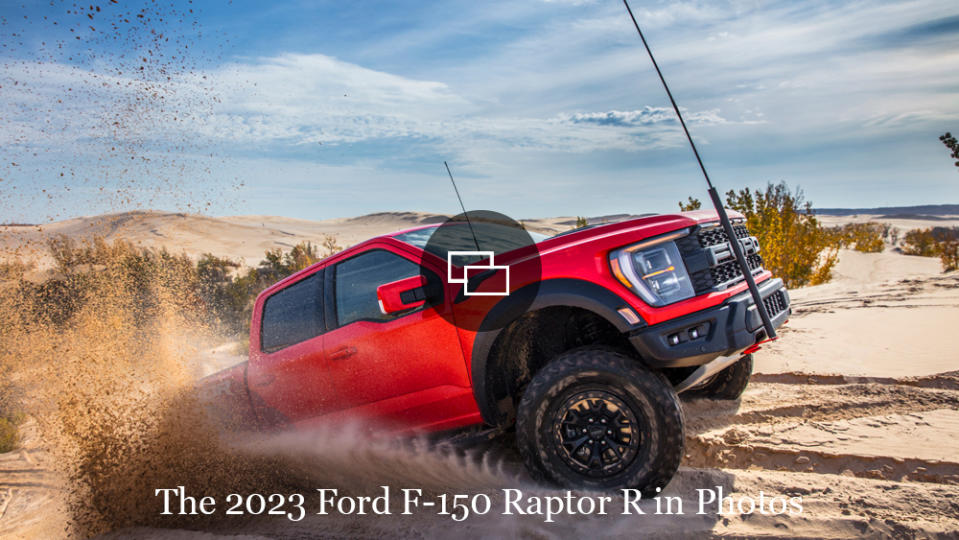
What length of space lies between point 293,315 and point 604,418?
97.9 inches

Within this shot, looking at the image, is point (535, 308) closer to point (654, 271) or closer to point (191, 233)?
point (654, 271)

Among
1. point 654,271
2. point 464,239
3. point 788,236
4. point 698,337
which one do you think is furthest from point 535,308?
point 788,236

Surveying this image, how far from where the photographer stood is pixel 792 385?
496 centimetres

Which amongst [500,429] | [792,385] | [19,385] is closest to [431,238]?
[500,429]

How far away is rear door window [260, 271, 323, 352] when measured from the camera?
4.19m

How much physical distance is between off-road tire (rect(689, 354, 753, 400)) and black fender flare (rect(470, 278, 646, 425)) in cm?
189

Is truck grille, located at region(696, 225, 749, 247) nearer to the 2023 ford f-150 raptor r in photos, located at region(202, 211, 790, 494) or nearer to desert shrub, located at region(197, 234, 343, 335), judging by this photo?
the 2023 ford f-150 raptor r in photos, located at region(202, 211, 790, 494)

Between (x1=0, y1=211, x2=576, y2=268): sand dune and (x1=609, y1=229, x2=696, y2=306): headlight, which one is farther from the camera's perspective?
(x1=0, y1=211, x2=576, y2=268): sand dune

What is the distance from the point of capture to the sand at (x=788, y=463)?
2859 mm

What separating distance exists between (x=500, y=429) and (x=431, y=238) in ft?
4.39

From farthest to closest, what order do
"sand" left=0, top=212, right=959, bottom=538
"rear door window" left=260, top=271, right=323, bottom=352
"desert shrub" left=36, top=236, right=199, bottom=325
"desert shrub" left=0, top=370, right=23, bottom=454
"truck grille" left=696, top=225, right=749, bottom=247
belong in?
"desert shrub" left=36, top=236, right=199, bottom=325, "desert shrub" left=0, top=370, right=23, bottom=454, "rear door window" left=260, top=271, right=323, bottom=352, "truck grille" left=696, top=225, right=749, bottom=247, "sand" left=0, top=212, right=959, bottom=538

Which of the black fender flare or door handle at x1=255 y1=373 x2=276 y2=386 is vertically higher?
the black fender flare

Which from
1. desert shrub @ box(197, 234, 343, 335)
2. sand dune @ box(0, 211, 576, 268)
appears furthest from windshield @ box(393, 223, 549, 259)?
sand dune @ box(0, 211, 576, 268)

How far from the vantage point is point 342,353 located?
3918 mm
